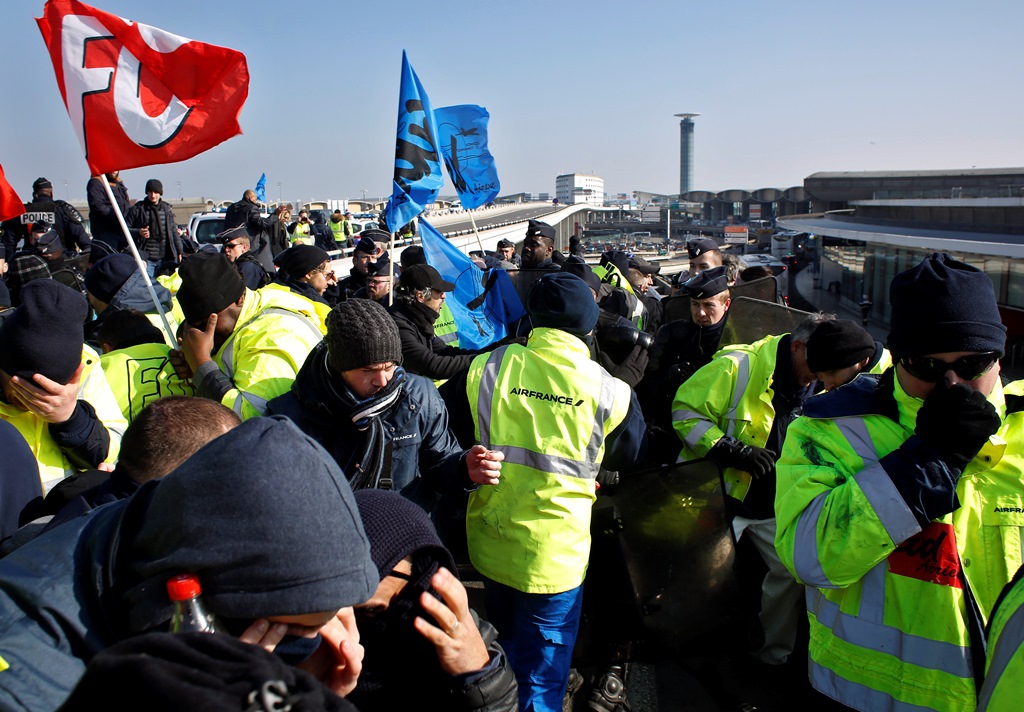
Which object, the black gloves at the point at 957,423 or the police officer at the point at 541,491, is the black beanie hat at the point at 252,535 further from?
the police officer at the point at 541,491

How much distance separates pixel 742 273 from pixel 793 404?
Answer: 3573 mm

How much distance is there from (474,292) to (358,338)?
161 inches

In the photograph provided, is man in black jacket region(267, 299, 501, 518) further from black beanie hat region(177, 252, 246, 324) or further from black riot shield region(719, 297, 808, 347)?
black riot shield region(719, 297, 808, 347)

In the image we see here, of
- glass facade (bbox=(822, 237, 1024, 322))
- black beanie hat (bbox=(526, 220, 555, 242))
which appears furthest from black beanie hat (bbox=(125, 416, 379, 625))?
glass facade (bbox=(822, 237, 1024, 322))

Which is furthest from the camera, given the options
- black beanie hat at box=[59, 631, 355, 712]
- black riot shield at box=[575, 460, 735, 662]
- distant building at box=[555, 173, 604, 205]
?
distant building at box=[555, 173, 604, 205]

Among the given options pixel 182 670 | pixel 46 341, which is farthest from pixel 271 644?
pixel 46 341

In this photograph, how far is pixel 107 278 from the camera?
15.9 feet

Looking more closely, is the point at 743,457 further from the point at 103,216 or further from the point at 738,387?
the point at 103,216

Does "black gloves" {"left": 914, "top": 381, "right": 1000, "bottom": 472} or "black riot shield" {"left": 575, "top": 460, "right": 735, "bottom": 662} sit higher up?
"black gloves" {"left": 914, "top": 381, "right": 1000, "bottom": 472}

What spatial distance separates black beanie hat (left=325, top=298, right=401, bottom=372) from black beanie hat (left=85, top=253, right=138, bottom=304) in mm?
2819

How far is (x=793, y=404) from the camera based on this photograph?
404 centimetres

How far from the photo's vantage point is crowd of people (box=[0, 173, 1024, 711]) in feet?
4.06

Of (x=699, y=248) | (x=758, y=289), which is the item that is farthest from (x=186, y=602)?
(x=699, y=248)

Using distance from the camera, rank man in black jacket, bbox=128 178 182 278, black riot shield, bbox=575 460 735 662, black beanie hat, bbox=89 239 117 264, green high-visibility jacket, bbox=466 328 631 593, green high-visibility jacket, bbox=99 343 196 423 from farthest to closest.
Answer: man in black jacket, bbox=128 178 182 278, black beanie hat, bbox=89 239 117 264, black riot shield, bbox=575 460 735 662, green high-visibility jacket, bbox=99 343 196 423, green high-visibility jacket, bbox=466 328 631 593
